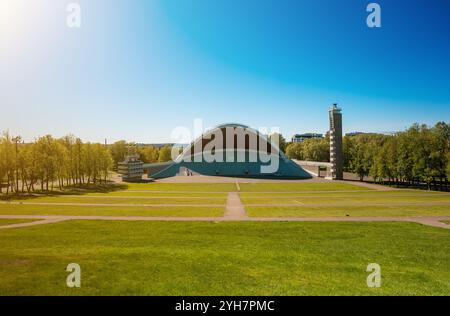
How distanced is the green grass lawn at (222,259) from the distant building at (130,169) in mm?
52294

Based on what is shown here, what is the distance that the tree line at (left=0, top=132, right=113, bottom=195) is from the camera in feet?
157

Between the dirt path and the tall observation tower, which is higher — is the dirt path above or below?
below

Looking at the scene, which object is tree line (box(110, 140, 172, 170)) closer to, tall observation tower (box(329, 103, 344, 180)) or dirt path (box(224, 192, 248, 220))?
tall observation tower (box(329, 103, 344, 180))

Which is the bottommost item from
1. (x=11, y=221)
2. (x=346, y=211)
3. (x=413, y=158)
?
(x=346, y=211)

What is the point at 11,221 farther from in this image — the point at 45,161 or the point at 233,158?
the point at 233,158

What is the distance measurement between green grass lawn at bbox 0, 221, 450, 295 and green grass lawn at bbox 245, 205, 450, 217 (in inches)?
250

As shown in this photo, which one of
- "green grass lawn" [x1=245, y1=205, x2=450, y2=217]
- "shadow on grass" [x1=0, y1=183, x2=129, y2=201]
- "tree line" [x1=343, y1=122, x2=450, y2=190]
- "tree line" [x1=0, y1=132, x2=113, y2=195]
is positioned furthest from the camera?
"tree line" [x1=343, y1=122, x2=450, y2=190]

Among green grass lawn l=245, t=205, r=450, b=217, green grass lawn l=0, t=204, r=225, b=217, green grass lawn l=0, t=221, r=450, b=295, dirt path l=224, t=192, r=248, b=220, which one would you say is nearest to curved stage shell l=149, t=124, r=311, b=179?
green grass lawn l=245, t=205, r=450, b=217

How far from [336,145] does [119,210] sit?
195 feet

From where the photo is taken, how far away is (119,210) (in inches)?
1231

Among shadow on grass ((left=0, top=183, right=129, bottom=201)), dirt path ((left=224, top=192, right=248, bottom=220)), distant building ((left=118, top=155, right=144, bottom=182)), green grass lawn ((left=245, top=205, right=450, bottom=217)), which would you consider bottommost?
green grass lawn ((left=245, top=205, right=450, bottom=217))

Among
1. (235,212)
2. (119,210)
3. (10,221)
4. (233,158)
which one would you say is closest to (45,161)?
(119,210)

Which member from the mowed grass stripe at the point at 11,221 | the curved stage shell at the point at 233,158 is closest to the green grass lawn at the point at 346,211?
the mowed grass stripe at the point at 11,221

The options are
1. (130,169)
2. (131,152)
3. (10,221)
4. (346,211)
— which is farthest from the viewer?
(131,152)
